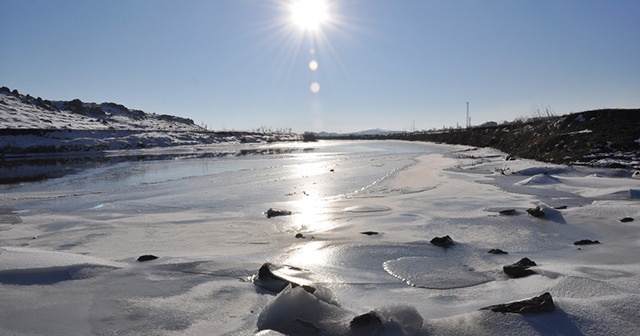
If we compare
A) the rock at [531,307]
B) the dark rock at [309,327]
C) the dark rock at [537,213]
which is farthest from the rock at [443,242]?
the dark rock at [309,327]

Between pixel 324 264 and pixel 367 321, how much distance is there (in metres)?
1.64

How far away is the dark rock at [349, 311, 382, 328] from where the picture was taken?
2.30 meters

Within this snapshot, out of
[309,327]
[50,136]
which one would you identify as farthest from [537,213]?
[50,136]

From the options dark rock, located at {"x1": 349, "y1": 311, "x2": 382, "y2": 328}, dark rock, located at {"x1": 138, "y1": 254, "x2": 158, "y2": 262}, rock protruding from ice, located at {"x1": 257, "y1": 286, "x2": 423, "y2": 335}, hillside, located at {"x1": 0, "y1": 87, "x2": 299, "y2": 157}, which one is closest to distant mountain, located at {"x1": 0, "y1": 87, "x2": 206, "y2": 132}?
hillside, located at {"x1": 0, "y1": 87, "x2": 299, "y2": 157}

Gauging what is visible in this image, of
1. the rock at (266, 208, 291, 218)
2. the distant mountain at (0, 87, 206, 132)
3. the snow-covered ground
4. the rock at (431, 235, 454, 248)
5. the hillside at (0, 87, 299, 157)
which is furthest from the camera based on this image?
the distant mountain at (0, 87, 206, 132)

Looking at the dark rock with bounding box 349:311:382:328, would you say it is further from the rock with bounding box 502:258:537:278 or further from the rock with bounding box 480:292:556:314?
the rock with bounding box 502:258:537:278

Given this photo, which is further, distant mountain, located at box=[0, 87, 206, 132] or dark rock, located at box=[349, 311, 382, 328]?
distant mountain, located at box=[0, 87, 206, 132]

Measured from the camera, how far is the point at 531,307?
2385 mm

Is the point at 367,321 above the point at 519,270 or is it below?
above

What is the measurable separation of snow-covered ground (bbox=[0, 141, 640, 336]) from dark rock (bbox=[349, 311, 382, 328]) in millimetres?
12

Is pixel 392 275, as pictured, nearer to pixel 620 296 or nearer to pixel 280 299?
pixel 280 299

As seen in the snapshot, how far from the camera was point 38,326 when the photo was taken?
7.96 feet

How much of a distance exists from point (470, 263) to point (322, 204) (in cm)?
433

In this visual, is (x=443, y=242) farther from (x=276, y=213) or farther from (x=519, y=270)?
(x=276, y=213)
